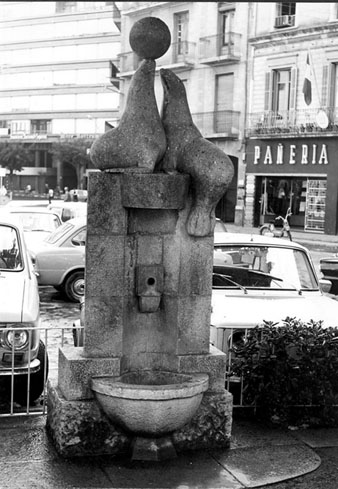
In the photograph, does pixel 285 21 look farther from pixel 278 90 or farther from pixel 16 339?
pixel 16 339

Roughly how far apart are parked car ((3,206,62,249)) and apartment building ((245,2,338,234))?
1841cm

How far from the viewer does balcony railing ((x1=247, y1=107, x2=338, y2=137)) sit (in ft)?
109

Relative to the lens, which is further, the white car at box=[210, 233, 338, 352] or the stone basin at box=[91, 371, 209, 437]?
the white car at box=[210, 233, 338, 352]

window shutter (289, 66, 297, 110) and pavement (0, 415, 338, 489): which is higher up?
window shutter (289, 66, 297, 110)

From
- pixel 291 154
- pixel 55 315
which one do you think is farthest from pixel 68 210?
pixel 291 154

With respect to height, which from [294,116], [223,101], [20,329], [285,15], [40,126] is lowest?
[20,329]

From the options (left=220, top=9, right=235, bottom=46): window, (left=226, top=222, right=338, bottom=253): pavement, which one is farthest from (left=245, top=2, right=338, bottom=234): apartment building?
(left=220, top=9, right=235, bottom=46): window

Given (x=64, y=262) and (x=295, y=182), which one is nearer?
(x=64, y=262)

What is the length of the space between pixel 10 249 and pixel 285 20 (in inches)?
1162

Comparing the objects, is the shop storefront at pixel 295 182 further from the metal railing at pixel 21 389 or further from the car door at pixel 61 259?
the metal railing at pixel 21 389

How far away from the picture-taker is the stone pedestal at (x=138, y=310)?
18.1ft

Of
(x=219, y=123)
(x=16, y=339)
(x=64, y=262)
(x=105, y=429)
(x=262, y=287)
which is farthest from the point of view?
(x=219, y=123)

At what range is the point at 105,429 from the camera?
18.1 feet

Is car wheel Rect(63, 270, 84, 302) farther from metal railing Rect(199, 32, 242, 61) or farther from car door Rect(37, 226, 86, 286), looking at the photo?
metal railing Rect(199, 32, 242, 61)
